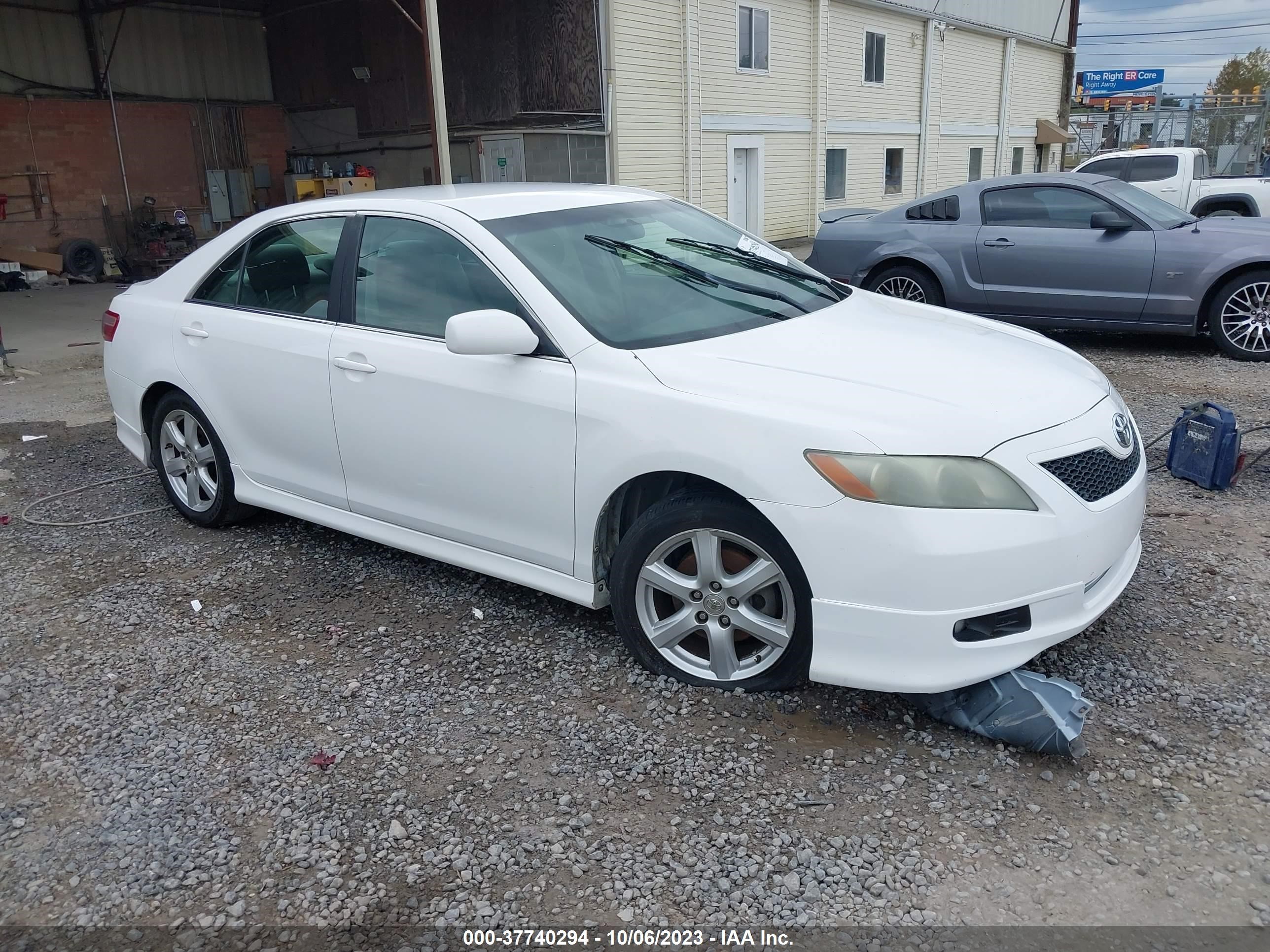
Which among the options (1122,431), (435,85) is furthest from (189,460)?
(435,85)

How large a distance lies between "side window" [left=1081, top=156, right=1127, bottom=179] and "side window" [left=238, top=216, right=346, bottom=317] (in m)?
14.3

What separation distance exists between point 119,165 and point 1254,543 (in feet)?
64.7

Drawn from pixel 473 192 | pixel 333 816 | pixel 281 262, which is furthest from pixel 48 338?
pixel 333 816

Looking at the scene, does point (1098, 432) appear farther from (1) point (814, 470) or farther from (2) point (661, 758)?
(2) point (661, 758)

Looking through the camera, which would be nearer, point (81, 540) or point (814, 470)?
point (814, 470)

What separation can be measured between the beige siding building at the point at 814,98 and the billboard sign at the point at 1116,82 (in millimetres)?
42821

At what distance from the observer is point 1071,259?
8336mm

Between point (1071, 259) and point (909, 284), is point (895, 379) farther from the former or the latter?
point (909, 284)

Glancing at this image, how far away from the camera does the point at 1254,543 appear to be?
4488 mm

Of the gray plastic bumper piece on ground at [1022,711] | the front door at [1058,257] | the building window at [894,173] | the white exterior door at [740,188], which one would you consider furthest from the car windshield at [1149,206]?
the building window at [894,173]

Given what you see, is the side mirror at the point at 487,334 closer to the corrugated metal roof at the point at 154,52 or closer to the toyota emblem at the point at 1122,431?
the toyota emblem at the point at 1122,431

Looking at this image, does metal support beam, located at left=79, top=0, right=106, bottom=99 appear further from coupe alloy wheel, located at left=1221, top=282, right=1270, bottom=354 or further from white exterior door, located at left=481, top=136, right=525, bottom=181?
coupe alloy wheel, located at left=1221, top=282, right=1270, bottom=354

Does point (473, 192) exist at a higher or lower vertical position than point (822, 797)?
higher

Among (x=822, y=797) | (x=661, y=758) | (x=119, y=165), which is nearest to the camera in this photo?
(x=822, y=797)
